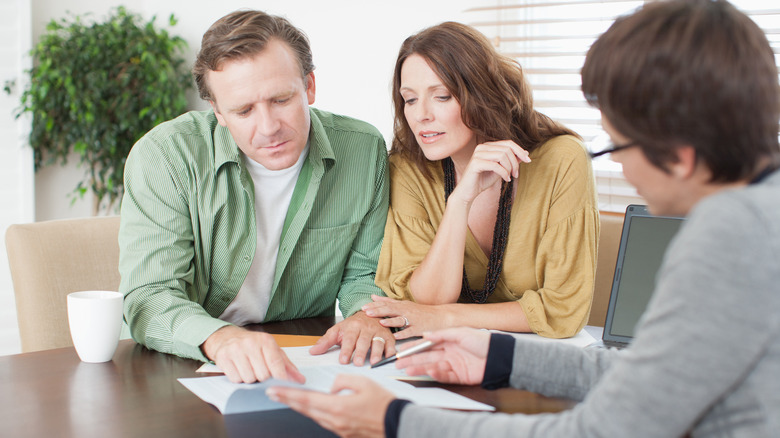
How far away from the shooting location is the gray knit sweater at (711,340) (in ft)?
2.01

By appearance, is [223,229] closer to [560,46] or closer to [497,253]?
[497,253]

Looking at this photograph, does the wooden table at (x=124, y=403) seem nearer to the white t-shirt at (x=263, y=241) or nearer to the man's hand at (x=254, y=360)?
the man's hand at (x=254, y=360)

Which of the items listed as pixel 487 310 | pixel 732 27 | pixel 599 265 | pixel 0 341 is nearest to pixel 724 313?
pixel 732 27

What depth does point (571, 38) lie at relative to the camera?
2.59 metres

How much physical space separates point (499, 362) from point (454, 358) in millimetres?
87

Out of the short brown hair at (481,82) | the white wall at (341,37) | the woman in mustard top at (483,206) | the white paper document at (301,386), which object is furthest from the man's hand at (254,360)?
the white wall at (341,37)

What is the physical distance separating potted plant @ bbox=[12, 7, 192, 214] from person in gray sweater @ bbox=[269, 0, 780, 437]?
2.97 metres

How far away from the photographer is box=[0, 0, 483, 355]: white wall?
3020 millimetres

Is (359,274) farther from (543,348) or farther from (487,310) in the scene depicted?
(543,348)

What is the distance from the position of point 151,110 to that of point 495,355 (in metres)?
2.83

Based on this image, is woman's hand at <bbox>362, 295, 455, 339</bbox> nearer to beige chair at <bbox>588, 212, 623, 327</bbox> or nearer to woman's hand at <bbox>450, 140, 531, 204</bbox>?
woman's hand at <bbox>450, 140, 531, 204</bbox>

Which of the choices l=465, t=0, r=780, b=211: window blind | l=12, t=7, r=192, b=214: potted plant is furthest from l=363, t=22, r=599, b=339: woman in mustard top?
l=12, t=7, r=192, b=214: potted plant

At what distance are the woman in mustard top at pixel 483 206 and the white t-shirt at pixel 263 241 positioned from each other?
26cm

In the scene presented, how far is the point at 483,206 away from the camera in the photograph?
175cm
